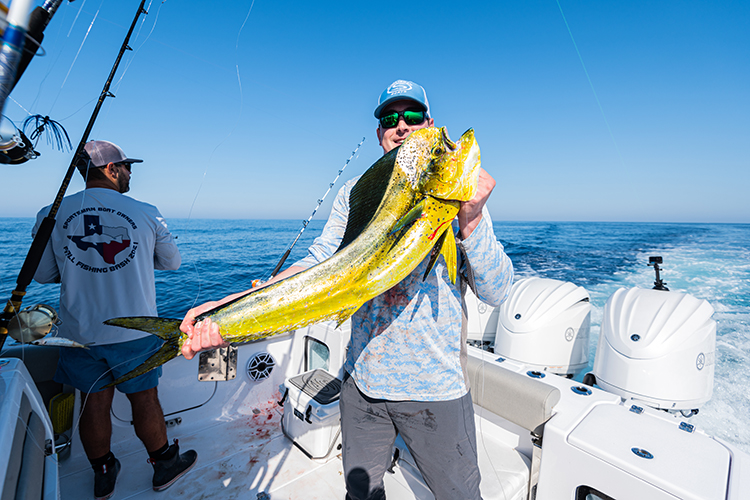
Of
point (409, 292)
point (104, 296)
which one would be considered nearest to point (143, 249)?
point (104, 296)

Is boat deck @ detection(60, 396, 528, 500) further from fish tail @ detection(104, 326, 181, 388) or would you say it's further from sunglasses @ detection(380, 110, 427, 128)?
sunglasses @ detection(380, 110, 427, 128)

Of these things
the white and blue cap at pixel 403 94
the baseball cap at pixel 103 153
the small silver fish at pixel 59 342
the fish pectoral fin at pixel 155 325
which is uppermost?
the white and blue cap at pixel 403 94

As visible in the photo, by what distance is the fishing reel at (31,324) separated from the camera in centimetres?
200

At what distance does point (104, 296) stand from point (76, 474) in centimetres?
163

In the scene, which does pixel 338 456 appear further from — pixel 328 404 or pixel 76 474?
pixel 76 474

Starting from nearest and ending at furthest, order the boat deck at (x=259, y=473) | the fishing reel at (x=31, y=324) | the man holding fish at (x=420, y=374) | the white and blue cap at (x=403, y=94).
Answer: the man holding fish at (x=420, y=374)
the white and blue cap at (x=403, y=94)
the fishing reel at (x=31, y=324)
the boat deck at (x=259, y=473)

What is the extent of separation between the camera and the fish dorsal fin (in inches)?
59.9

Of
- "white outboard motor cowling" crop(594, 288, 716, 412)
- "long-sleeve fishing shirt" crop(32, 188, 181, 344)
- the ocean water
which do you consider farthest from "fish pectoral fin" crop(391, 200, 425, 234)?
the ocean water

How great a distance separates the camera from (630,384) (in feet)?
11.6

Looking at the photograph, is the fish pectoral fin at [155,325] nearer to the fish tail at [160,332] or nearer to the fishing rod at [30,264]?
the fish tail at [160,332]

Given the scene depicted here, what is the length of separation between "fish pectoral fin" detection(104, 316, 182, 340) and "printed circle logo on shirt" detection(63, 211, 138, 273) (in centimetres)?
115

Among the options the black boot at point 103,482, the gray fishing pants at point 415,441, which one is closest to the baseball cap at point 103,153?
the black boot at point 103,482

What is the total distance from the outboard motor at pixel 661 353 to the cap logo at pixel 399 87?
345 cm

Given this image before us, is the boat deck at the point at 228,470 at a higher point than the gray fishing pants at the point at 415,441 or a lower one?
lower
